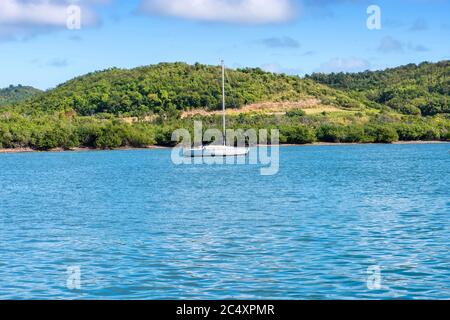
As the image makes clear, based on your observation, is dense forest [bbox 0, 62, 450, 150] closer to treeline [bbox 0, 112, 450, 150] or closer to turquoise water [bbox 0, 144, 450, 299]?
treeline [bbox 0, 112, 450, 150]

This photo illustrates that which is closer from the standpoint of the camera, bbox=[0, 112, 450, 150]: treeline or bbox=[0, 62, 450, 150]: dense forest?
bbox=[0, 112, 450, 150]: treeline

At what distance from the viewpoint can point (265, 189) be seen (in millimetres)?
42406

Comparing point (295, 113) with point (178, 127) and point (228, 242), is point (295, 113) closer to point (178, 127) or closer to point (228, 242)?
point (178, 127)

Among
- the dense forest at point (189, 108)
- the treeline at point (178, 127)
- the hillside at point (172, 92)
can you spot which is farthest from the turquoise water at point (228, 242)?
the hillside at point (172, 92)

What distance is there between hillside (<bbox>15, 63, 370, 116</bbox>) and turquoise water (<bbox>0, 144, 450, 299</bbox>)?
110m

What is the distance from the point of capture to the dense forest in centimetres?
11806

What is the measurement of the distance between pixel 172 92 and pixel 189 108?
26.8ft

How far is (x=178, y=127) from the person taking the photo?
12194cm

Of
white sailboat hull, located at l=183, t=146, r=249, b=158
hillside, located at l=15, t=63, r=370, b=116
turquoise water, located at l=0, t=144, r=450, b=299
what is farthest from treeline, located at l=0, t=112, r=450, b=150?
turquoise water, located at l=0, t=144, r=450, b=299

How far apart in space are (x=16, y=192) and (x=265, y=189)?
Result: 45.7 feet

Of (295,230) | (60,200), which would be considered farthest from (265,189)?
(295,230)

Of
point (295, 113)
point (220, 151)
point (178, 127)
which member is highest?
Result: point (295, 113)

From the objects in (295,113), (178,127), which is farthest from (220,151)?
(295,113)
